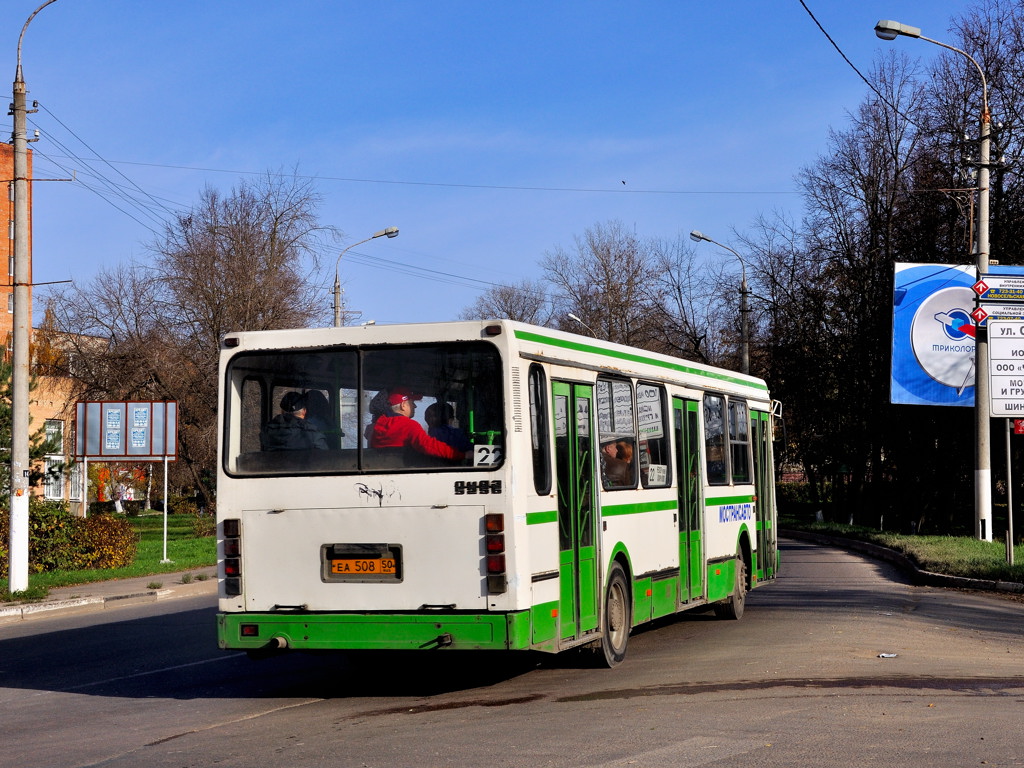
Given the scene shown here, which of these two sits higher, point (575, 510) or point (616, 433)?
point (616, 433)

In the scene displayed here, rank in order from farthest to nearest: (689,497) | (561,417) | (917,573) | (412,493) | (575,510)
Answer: (917,573) → (689,497) → (575,510) → (561,417) → (412,493)

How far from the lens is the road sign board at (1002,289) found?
20859mm

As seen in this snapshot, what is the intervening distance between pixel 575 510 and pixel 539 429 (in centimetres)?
93

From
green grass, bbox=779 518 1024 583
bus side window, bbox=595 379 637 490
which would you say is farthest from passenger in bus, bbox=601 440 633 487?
green grass, bbox=779 518 1024 583

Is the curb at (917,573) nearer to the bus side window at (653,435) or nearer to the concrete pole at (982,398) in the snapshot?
the concrete pole at (982,398)

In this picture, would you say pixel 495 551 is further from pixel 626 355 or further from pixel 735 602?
pixel 735 602

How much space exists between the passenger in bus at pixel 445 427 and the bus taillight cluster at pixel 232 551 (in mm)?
1731

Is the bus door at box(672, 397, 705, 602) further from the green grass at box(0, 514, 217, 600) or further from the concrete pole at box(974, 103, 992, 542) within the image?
the concrete pole at box(974, 103, 992, 542)

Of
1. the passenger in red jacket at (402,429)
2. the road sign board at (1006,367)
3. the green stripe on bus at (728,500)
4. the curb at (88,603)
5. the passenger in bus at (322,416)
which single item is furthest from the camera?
the road sign board at (1006,367)

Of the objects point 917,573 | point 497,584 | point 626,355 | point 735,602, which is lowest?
point 917,573

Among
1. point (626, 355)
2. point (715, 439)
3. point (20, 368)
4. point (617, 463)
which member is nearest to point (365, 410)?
point (617, 463)

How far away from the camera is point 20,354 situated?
1897 cm

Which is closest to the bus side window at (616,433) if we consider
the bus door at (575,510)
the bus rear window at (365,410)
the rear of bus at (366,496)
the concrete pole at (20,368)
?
the bus door at (575,510)

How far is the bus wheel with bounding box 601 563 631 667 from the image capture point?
11.1 m
